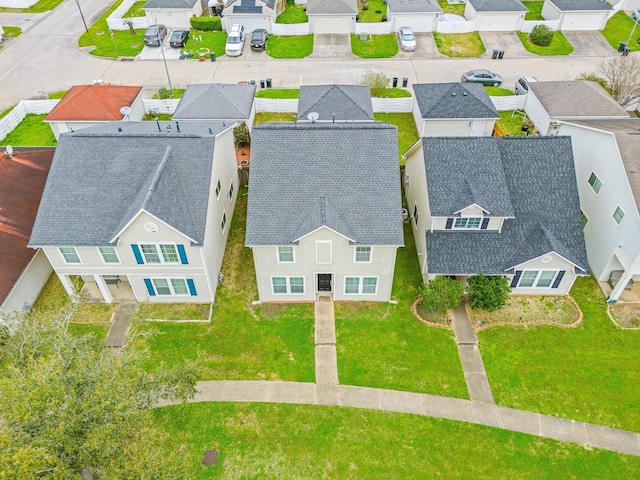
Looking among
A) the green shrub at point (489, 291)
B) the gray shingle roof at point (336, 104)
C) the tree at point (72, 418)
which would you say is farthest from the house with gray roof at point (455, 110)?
the tree at point (72, 418)

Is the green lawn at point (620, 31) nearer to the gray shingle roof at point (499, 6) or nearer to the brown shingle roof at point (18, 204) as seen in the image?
the gray shingle roof at point (499, 6)

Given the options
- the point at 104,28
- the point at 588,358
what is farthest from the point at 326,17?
the point at 588,358

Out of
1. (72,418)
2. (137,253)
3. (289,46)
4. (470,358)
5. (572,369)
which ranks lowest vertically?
(470,358)

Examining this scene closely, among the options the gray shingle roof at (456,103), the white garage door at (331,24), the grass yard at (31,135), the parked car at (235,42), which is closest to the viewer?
the gray shingle roof at (456,103)

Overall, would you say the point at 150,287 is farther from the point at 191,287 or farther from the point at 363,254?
the point at 363,254

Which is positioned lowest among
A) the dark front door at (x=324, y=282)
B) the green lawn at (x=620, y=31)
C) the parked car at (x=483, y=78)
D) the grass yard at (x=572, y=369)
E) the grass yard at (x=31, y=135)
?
the grass yard at (x=572, y=369)

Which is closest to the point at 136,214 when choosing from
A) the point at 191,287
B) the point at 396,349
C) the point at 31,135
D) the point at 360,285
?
the point at 191,287

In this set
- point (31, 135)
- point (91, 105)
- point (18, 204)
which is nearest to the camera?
point (18, 204)
